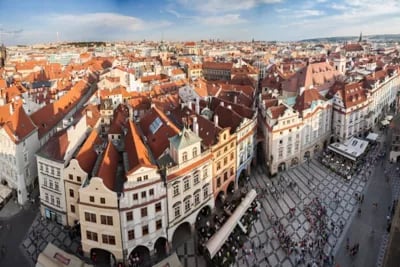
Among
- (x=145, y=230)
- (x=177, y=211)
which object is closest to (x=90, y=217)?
(x=145, y=230)

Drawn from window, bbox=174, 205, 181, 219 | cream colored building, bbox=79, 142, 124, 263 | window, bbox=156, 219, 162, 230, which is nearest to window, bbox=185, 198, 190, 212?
window, bbox=174, 205, 181, 219

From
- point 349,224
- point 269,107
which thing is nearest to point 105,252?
point 349,224

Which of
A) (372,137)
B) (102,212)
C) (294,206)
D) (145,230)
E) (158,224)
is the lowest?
(294,206)

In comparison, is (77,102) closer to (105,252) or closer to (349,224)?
(105,252)

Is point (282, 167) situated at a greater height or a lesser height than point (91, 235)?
lesser

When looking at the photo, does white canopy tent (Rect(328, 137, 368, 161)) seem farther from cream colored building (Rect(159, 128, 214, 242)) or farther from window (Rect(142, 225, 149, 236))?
window (Rect(142, 225, 149, 236))

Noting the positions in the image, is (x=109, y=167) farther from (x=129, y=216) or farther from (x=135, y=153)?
(x=129, y=216)
